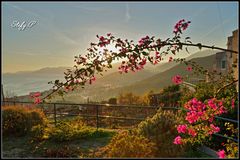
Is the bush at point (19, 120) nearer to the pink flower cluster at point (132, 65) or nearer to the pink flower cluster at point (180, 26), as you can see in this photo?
the pink flower cluster at point (132, 65)

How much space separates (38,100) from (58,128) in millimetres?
2786

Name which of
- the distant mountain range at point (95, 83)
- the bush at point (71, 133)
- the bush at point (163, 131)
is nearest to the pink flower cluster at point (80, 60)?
the distant mountain range at point (95, 83)

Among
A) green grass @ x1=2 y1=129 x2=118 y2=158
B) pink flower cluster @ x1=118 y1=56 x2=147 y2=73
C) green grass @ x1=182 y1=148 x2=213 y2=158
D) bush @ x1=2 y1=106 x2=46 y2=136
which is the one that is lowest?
green grass @ x1=2 y1=129 x2=118 y2=158

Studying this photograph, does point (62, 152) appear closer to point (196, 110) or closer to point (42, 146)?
point (42, 146)

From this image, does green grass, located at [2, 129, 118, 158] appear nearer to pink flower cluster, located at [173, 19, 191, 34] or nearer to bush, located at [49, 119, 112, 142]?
bush, located at [49, 119, 112, 142]

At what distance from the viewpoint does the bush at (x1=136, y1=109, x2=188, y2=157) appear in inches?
192

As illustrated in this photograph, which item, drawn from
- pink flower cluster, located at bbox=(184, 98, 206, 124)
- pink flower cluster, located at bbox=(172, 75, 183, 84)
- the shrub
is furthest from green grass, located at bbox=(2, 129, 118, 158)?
pink flower cluster, located at bbox=(184, 98, 206, 124)

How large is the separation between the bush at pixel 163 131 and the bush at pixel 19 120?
10.2ft

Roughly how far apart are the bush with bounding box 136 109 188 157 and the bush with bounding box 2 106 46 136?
10.2 ft

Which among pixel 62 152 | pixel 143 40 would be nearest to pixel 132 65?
pixel 143 40

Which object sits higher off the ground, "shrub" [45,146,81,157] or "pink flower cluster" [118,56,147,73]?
"pink flower cluster" [118,56,147,73]

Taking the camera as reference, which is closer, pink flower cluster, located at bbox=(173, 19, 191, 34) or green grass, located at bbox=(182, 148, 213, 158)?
pink flower cluster, located at bbox=(173, 19, 191, 34)

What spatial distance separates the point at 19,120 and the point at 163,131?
3.58 meters

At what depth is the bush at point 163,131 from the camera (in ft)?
16.0
